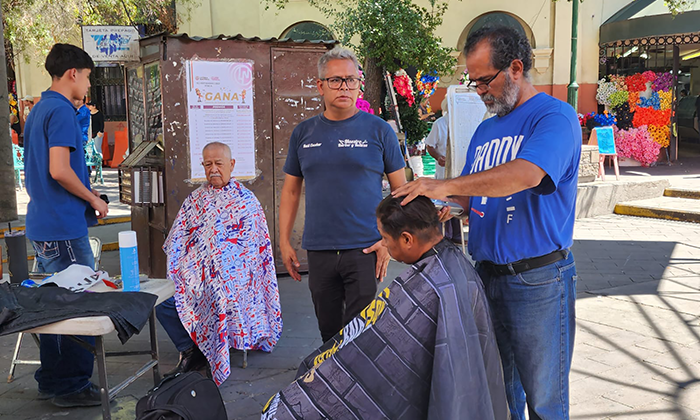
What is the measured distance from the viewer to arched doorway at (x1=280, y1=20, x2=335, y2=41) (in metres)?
17.0

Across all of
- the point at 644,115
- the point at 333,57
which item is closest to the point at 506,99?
the point at 333,57

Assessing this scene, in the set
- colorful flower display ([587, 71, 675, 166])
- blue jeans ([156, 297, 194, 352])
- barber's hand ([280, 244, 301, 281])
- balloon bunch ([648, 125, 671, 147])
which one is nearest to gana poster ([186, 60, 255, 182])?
blue jeans ([156, 297, 194, 352])

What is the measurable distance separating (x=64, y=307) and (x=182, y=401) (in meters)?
0.65

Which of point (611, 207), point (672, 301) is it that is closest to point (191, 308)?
point (672, 301)

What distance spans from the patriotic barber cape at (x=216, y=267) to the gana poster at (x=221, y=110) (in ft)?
6.03

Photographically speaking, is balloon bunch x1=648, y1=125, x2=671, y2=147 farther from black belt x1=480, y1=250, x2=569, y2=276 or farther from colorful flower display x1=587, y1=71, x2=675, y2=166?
black belt x1=480, y1=250, x2=569, y2=276

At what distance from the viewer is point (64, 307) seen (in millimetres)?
2713

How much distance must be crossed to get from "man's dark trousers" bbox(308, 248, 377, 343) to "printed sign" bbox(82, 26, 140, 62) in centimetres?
363

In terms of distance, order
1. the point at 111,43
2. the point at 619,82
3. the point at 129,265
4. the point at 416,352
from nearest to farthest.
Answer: the point at 416,352, the point at 129,265, the point at 111,43, the point at 619,82

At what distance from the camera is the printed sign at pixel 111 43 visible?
5.71 meters

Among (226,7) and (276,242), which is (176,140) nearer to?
(276,242)

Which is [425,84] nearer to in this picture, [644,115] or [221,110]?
[644,115]

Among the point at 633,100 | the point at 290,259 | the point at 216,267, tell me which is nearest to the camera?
the point at 290,259

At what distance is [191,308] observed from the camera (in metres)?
4.03
